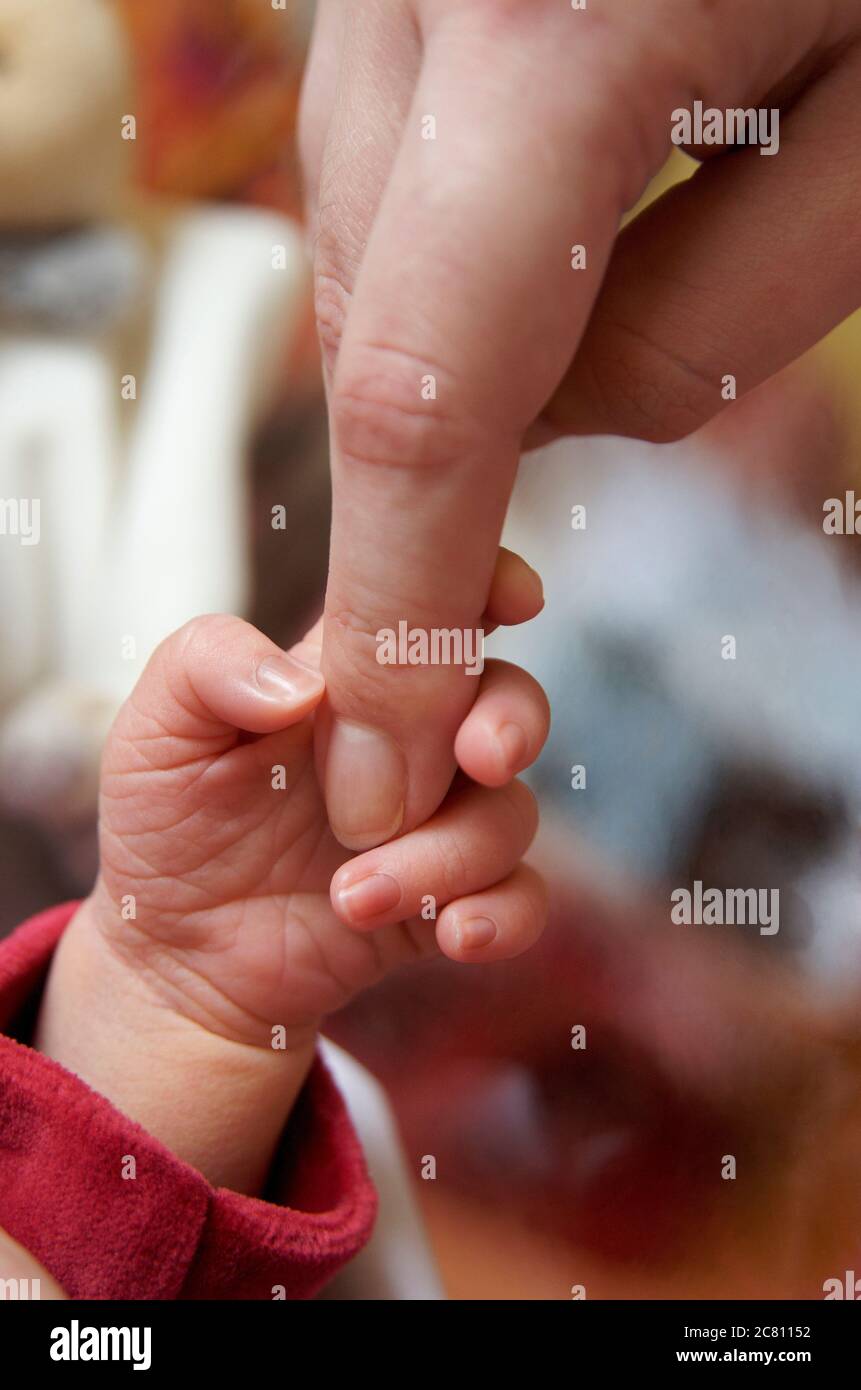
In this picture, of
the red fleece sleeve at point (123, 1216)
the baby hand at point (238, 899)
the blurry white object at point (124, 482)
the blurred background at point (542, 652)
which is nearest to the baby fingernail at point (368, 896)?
the baby hand at point (238, 899)

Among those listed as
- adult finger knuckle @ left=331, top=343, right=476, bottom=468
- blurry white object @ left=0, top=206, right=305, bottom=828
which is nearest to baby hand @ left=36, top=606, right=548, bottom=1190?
adult finger knuckle @ left=331, top=343, right=476, bottom=468

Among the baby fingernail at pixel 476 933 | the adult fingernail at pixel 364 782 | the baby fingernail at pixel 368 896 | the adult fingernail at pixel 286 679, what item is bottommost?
the baby fingernail at pixel 476 933

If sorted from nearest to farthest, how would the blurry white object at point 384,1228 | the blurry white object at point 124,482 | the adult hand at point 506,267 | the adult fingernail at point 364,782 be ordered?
the adult hand at point 506,267 → the adult fingernail at point 364,782 → the blurry white object at point 384,1228 → the blurry white object at point 124,482

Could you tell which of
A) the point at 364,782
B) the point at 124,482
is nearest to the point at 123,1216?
the point at 364,782

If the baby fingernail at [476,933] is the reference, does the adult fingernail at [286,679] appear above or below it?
above

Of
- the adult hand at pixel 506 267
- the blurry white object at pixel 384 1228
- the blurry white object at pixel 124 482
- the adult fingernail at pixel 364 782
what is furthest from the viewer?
the blurry white object at pixel 124 482

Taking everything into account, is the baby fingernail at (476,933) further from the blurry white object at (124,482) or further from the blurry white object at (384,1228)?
the blurry white object at (124,482)

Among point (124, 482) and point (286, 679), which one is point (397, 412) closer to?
point (286, 679)

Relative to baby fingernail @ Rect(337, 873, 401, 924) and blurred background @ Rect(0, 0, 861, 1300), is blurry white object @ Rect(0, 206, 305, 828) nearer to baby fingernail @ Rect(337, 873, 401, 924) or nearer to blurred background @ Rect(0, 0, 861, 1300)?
blurred background @ Rect(0, 0, 861, 1300)
